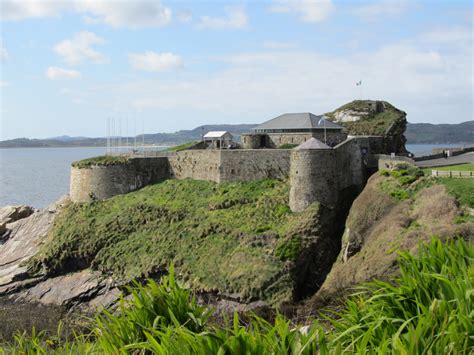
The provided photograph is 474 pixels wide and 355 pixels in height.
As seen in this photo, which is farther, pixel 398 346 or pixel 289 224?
pixel 289 224

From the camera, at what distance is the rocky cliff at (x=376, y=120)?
43.7m

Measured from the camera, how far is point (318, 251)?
30.6 m

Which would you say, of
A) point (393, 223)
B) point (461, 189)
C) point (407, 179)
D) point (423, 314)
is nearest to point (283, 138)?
point (407, 179)

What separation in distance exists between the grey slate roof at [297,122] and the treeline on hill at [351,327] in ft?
93.2

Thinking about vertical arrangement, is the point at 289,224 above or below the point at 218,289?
above

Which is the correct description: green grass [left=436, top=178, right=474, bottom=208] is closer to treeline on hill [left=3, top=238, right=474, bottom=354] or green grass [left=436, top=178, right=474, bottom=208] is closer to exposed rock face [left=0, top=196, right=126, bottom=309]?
treeline on hill [left=3, top=238, right=474, bottom=354]

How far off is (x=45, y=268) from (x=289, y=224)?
673 inches

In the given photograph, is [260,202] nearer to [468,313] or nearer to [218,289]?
[218,289]

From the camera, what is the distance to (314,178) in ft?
108

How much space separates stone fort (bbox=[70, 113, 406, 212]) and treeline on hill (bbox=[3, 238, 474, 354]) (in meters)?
20.2

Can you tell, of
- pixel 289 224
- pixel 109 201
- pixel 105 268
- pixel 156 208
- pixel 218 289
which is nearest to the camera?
pixel 218 289

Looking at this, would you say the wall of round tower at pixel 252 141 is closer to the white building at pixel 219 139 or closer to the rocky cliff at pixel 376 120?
the white building at pixel 219 139

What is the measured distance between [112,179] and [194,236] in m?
12.5

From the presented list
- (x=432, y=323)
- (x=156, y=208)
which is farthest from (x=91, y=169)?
(x=432, y=323)
